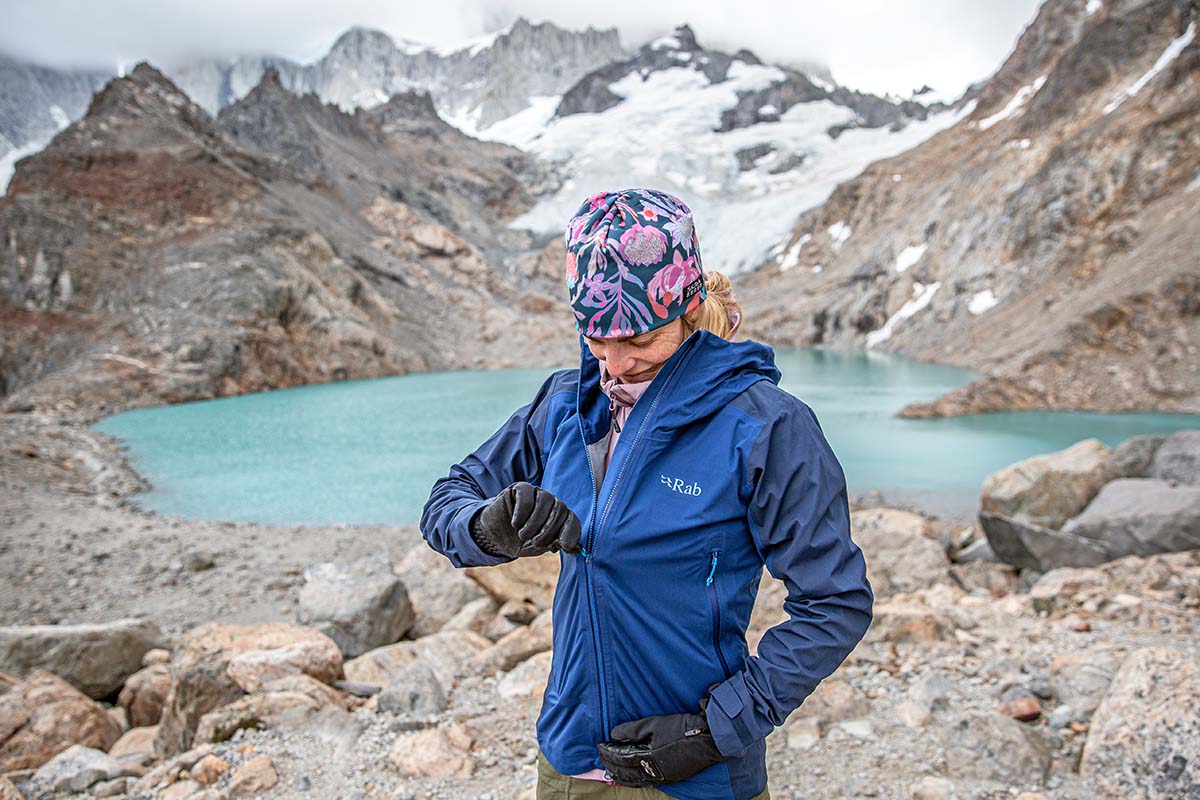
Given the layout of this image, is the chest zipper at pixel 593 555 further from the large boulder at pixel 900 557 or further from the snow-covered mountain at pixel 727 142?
the snow-covered mountain at pixel 727 142

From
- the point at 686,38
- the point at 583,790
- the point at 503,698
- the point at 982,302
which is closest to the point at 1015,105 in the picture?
the point at 982,302

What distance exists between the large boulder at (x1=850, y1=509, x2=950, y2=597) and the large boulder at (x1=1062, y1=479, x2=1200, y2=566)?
133 centimetres

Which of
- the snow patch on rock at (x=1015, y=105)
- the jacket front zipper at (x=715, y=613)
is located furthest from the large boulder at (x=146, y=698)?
the snow patch on rock at (x=1015, y=105)

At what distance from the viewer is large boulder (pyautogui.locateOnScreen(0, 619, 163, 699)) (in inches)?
208

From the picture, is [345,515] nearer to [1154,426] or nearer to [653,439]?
[653,439]

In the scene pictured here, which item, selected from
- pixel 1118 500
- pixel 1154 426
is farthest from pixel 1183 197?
pixel 1118 500

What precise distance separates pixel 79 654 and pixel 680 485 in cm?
573

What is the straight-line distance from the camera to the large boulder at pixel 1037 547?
7301 mm

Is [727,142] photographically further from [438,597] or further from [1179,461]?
[438,597]

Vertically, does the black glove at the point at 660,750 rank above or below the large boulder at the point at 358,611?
above

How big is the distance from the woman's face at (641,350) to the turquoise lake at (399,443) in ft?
41.7

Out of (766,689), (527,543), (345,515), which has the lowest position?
(345,515)

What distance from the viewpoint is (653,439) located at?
1608 mm

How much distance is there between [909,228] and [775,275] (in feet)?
80.5
